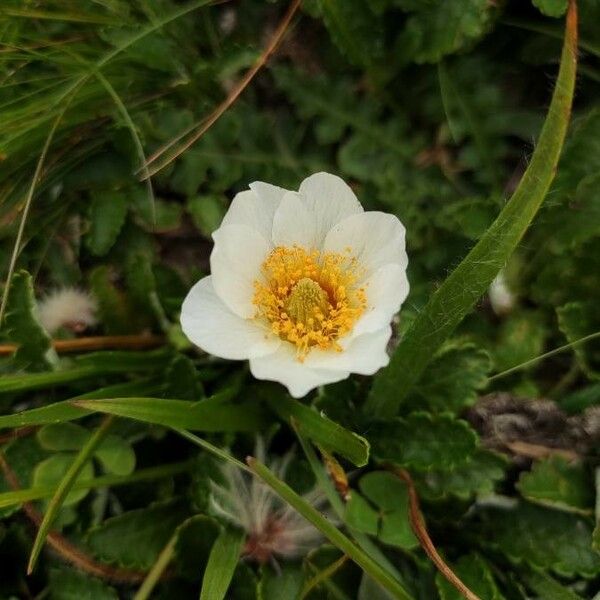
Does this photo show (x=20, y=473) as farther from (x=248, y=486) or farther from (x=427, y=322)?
(x=427, y=322)

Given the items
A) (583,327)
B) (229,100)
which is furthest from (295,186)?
(583,327)

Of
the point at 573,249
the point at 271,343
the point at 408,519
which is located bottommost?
the point at 408,519

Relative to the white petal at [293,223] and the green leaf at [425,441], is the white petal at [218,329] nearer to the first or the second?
the white petal at [293,223]

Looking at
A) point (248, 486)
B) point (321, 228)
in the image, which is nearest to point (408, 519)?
point (248, 486)

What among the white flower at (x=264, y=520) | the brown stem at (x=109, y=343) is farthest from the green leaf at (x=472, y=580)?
the brown stem at (x=109, y=343)

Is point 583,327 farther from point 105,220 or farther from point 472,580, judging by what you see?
point 105,220

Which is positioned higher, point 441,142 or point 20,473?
point 441,142
